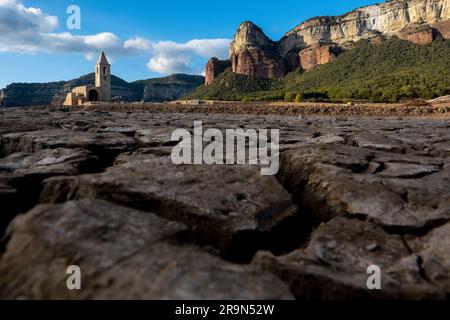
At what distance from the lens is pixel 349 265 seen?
1.85m

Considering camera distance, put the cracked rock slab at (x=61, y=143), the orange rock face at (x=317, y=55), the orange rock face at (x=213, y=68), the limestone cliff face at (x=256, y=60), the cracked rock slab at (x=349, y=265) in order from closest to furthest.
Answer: the cracked rock slab at (x=349, y=265) → the cracked rock slab at (x=61, y=143) → the orange rock face at (x=317, y=55) → the limestone cliff face at (x=256, y=60) → the orange rock face at (x=213, y=68)

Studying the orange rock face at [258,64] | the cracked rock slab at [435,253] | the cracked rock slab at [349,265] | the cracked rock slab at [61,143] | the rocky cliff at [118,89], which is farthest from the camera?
the rocky cliff at [118,89]

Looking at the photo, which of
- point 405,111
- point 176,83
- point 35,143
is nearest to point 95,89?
point 405,111

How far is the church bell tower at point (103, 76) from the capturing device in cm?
4792

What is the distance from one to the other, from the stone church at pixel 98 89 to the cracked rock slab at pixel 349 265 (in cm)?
4250

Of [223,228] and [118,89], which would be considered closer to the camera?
[223,228]

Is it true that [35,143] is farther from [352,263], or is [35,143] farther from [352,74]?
[352,74]

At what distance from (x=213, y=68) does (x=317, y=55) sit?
29166 millimetres

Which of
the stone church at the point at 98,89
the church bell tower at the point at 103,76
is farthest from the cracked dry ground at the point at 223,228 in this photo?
the church bell tower at the point at 103,76

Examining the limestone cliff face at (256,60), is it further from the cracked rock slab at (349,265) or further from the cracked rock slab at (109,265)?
the cracked rock slab at (109,265)

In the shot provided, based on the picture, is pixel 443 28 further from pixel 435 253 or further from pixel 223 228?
pixel 223 228

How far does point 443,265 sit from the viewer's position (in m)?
1.87

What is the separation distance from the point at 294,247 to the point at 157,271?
103 cm

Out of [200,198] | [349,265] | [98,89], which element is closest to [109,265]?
[200,198]
